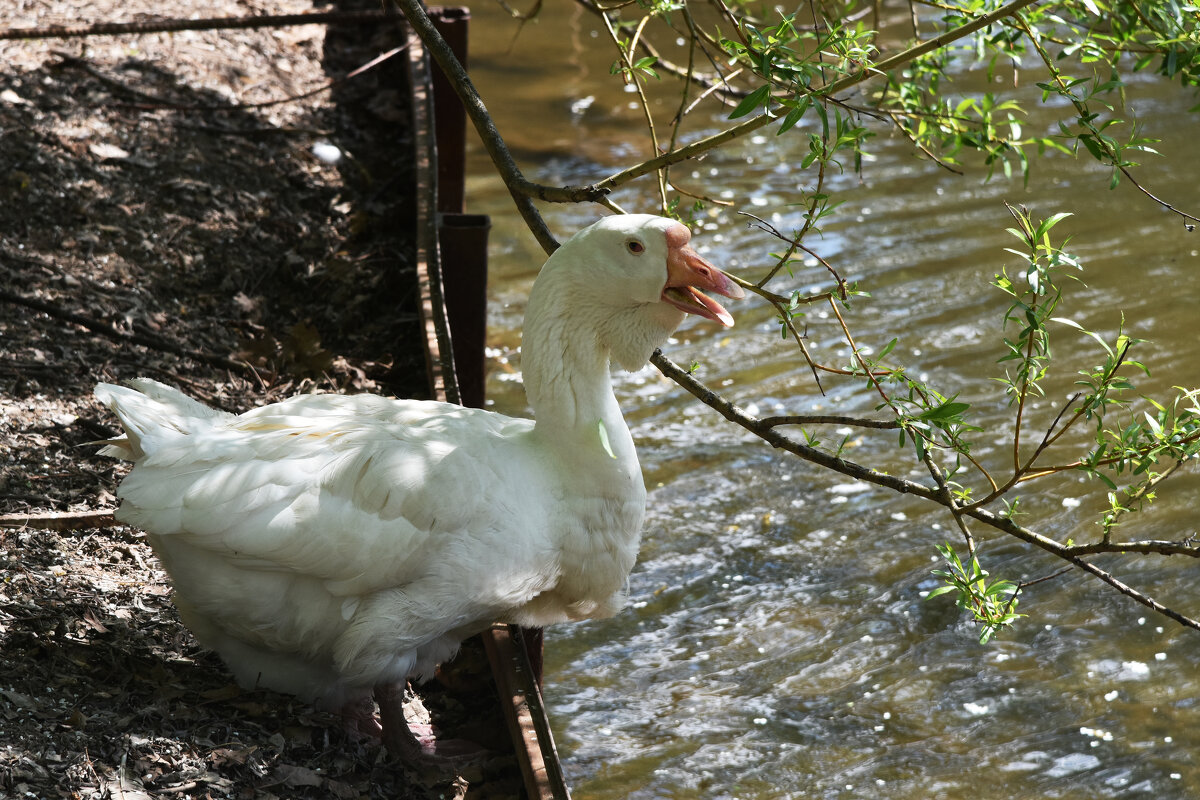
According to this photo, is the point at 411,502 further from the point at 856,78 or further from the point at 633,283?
the point at 856,78

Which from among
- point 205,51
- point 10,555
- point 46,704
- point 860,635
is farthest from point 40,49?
point 860,635

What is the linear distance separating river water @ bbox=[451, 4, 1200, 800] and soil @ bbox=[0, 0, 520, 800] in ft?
→ 3.51

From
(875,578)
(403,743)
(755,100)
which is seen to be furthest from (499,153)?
(875,578)

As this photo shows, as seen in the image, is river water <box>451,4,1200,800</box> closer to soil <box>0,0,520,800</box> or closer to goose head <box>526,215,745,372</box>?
soil <box>0,0,520,800</box>

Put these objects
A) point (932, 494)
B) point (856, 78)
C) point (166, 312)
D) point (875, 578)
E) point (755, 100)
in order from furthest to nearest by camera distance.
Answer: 1. point (166, 312)
2. point (875, 578)
3. point (932, 494)
4. point (856, 78)
5. point (755, 100)

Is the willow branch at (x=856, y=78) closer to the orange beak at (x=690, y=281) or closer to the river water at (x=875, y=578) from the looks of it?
the orange beak at (x=690, y=281)

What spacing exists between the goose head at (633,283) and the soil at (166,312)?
136cm

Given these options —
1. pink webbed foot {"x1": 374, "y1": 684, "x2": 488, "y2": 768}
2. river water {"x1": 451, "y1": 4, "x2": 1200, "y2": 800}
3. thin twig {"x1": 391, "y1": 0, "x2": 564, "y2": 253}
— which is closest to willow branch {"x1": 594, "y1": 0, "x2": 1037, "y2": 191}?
thin twig {"x1": 391, "y1": 0, "x2": 564, "y2": 253}

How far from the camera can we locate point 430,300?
497cm

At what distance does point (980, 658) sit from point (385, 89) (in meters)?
5.66

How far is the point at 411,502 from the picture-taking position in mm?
3193

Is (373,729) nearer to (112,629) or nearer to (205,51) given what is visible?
(112,629)

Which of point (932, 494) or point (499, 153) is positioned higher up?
point (499, 153)

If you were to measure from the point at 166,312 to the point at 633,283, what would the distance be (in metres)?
3.03
